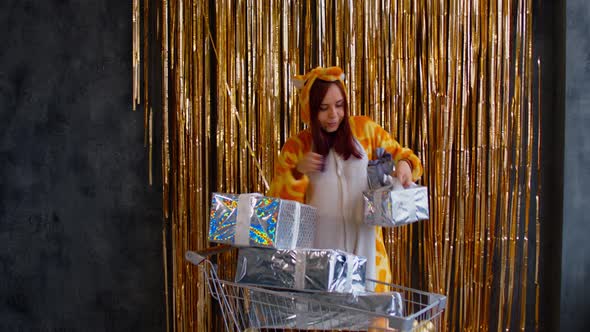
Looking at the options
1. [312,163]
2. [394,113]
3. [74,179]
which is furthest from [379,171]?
[74,179]

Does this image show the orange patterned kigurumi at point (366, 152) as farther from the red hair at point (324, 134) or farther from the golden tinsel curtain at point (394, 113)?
the golden tinsel curtain at point (394, 113)

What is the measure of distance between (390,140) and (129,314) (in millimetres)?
1430

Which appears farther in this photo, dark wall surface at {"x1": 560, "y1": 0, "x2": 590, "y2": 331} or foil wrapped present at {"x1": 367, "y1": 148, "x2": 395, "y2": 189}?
dark wall surface at {"x1": 560, "y1": 0, "x2": 590, "y2": 331}

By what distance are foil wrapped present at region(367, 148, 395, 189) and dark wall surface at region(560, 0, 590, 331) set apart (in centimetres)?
92

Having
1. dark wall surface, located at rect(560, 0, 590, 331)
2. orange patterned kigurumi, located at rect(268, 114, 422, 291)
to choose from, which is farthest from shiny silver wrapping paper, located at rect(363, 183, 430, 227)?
dark wall surface, located at rect(560, 0, 590, 331)

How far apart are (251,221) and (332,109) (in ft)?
1.69

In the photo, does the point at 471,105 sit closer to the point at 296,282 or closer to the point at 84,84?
the point at 296,282

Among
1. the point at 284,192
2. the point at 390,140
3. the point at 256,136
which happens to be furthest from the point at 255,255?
the point at 256,136

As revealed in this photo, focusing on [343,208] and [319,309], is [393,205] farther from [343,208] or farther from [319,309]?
[319,309]

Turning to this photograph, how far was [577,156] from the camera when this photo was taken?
2305mm

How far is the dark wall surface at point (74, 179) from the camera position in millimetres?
2562

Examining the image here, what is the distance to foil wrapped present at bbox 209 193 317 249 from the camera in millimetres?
1442

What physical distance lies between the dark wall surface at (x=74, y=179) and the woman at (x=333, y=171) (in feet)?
3.08

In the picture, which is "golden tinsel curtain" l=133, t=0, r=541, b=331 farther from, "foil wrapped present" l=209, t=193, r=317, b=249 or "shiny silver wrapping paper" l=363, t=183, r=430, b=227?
"foil wrapped present" l=209, t=193, r=317, b=249
